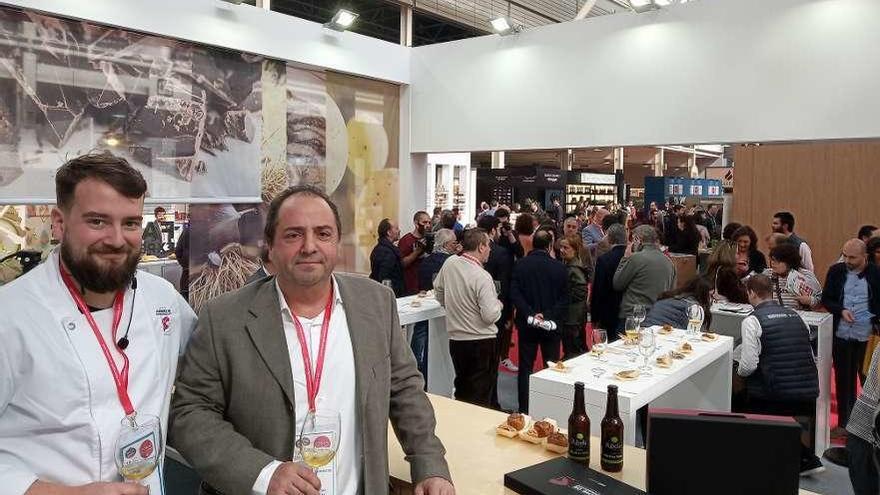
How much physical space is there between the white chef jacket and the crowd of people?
3165 millimetres

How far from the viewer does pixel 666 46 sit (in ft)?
20.1

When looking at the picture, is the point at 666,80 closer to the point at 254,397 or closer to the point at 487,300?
the point at 487,300

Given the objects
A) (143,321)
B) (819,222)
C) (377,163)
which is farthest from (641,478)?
(819,222)

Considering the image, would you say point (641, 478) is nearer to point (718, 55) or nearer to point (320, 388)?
point (320, 388)

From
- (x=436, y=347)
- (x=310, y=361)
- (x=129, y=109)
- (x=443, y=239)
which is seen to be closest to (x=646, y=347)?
(x=310, y=361)

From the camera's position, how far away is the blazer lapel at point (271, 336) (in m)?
1.54

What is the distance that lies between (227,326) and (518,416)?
120cm

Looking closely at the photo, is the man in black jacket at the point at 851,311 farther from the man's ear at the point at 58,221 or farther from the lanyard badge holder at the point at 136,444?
the man's ear at the point at 58,221

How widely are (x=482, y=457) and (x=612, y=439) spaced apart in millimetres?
423

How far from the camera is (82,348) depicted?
1.42 metres

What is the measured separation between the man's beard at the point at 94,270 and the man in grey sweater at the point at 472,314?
313 cm

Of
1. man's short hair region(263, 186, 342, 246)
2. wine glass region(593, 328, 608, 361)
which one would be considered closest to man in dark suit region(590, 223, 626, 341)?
wine glass region(593, 328, 608, 361)

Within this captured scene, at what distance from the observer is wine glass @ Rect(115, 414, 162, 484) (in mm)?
1309

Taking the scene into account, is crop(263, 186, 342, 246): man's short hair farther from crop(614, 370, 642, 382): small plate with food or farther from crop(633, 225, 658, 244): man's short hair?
crop(633, 225, 658, 244): man's short hair
